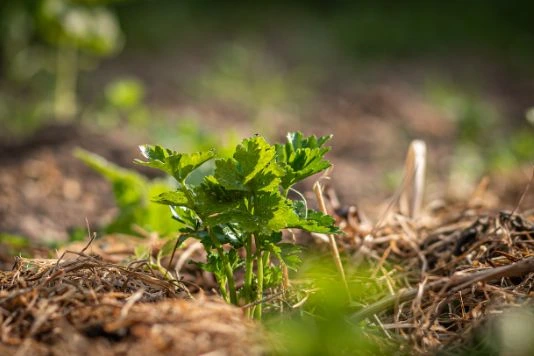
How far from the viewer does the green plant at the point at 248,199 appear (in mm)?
1330

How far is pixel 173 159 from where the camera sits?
52.6 inches

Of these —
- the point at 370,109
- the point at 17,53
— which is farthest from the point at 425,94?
the point at 17,53

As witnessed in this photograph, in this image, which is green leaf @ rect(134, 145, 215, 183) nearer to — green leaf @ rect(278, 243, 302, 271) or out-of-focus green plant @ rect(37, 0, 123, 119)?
green leaf @ rect(278, 243, 302, 271)

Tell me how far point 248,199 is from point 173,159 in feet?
0.55

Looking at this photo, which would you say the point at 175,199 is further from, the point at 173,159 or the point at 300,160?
the point at 300,160

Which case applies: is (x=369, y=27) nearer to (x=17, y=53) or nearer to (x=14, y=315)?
(x=17, y=53)

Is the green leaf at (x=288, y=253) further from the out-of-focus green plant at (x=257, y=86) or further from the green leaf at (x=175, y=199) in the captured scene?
the out-of-focus green plant at (x=257, y=86)

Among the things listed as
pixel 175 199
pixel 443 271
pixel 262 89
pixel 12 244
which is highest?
pixel 175 199

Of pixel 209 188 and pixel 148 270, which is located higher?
pixel 209 188

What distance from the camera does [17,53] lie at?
6.21 metres

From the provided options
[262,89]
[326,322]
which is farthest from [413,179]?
[262,89]

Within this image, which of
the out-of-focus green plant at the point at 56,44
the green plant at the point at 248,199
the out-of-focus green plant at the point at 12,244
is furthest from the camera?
the out-of-focus green plant at the point at 56,44

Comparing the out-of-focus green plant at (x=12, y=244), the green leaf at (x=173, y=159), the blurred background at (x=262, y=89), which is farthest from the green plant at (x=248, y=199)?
the out-of-focus green plant at (x=12, y=244)

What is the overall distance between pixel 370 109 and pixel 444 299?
4.07 metres
